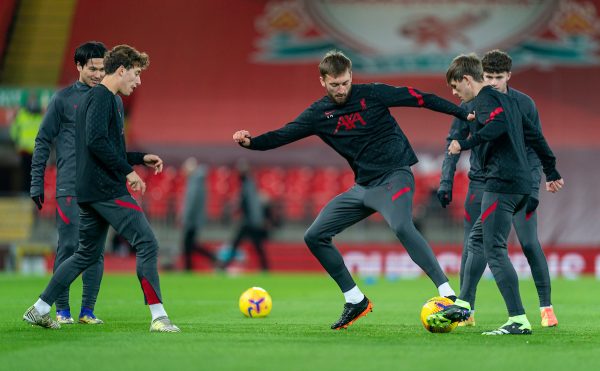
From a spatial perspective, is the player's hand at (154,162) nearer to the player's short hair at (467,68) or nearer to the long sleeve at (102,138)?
the long sleeve at (102,138)

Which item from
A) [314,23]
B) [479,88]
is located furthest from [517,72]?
[479,88]

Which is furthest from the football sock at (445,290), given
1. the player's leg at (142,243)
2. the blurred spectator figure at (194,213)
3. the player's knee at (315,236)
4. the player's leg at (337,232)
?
the blurred spectator figure at (194,213)

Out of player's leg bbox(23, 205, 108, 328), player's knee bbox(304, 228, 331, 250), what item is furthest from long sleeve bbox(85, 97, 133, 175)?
player's knee bbox(304, 228, 331, 250)

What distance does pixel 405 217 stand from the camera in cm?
855

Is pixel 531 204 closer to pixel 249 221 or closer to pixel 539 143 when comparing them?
pixel 539 143

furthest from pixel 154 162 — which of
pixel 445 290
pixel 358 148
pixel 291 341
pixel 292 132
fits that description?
pixel 445 290

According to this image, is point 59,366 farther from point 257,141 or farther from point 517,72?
point 517,72

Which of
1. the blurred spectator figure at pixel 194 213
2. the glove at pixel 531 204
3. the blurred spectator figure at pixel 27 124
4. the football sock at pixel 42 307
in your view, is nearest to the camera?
the football sock at pixel 42 307

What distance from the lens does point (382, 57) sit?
28.6 meters

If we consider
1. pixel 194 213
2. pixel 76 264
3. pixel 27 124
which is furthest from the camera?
pixel 27 124

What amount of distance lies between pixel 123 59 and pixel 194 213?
41.0 ft

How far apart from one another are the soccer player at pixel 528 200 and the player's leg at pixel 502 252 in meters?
0.62

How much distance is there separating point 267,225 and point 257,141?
14.2m

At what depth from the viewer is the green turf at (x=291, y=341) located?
642cm
